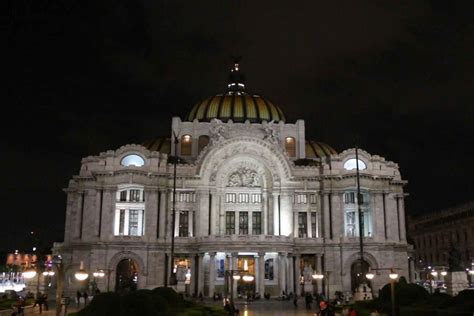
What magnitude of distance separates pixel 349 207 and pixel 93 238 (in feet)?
116

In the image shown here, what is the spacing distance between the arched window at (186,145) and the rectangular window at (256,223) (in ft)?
54.5

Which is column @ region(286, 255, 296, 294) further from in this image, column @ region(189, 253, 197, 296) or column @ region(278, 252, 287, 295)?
column @ region(189, 253, 197, 296)

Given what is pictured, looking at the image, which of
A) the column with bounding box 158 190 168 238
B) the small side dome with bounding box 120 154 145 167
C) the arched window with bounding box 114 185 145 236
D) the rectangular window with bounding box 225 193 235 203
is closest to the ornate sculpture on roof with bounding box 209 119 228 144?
the rectangular window with bounding box 225 193 235 203

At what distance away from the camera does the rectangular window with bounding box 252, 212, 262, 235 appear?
80.3 m

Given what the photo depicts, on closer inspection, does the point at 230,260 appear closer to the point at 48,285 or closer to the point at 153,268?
the point at 153,268

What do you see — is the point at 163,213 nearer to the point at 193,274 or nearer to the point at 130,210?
the point at 130,210

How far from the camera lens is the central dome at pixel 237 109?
9485cm

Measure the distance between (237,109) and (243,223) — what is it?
75.2 feet

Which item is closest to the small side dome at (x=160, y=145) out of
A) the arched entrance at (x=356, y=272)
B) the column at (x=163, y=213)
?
the column at (x=163, y=213)

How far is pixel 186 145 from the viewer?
300 feet

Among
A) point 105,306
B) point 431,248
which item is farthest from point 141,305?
point 431,248

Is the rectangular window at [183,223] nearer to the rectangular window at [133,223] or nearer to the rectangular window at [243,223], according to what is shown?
the rectangular window at [133,223]

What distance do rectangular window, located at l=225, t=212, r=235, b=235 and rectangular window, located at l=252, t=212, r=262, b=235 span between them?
2.82 m

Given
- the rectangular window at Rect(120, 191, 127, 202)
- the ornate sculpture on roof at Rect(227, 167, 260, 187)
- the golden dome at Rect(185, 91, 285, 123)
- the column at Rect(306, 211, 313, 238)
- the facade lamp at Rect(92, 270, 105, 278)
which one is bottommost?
the facade lamp at Rect(92, 270, 105, 278)
